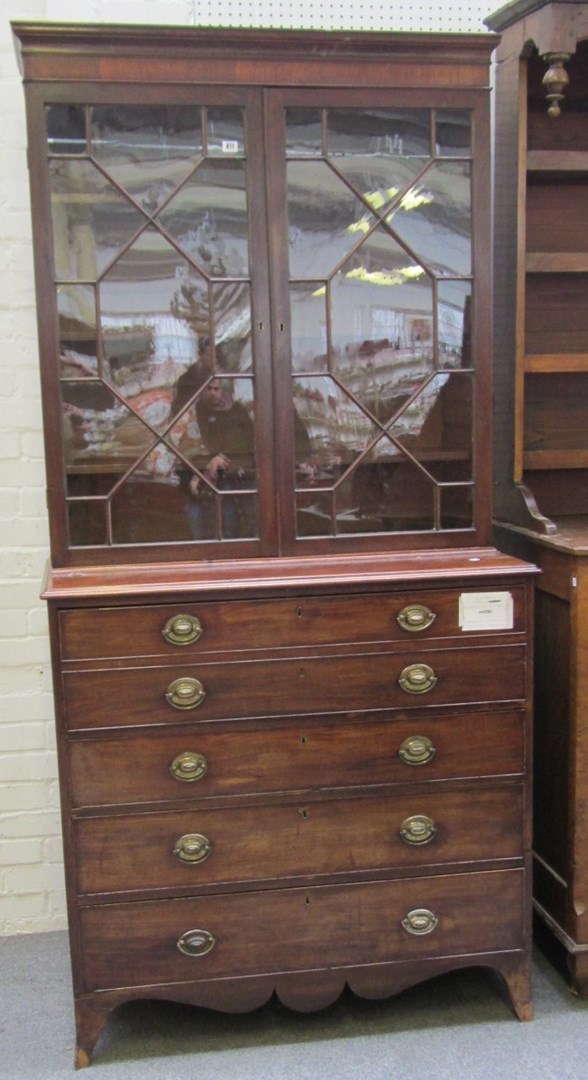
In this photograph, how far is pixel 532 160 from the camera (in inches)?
83.8

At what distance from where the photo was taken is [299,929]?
72.2 inches

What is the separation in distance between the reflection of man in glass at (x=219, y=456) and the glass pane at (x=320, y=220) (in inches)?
11.7

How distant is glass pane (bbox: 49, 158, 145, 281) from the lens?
69.7 inches

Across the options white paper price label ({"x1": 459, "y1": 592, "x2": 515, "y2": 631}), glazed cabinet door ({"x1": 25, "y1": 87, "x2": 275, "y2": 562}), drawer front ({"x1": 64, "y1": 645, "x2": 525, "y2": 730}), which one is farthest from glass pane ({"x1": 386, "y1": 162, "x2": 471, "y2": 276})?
drawer front ({"x1": 64, "y1": 645, "x2": 525, "y2": 730})

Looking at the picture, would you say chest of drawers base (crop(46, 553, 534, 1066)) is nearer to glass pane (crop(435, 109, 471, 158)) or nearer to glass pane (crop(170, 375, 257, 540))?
glass pane (crop(170, 375, 257, 540))

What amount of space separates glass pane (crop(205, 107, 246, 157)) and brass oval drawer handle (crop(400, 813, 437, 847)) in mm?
1424

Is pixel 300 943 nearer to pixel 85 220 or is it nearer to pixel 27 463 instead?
pixel 27 463

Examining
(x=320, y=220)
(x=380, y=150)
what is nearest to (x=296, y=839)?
(x=320, y=220)

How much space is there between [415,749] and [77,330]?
3.66 ft

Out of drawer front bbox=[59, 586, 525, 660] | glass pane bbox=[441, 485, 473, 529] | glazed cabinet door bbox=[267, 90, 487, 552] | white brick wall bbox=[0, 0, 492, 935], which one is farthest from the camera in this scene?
white brick wall bbox=[0, 0, 492, 935]

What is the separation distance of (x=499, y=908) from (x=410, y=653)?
0.60 meters

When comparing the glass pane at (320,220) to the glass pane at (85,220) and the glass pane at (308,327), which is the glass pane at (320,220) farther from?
the glass pane at (85,220)

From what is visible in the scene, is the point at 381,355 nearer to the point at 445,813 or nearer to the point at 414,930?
the point at 445,813

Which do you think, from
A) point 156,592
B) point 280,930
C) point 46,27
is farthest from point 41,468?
point 280,930
